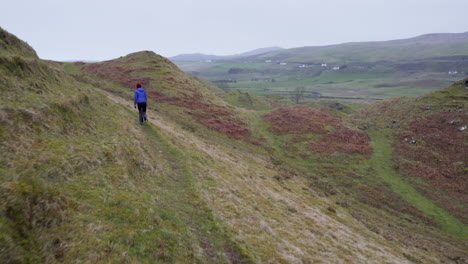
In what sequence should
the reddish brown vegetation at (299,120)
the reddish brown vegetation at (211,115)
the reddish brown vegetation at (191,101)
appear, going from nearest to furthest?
the reddish brown vegetation at (211,115) < the reddish brown vegetation at (191,101) < the reddish brown vegetation at (299,120)

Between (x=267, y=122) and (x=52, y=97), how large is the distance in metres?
47.0

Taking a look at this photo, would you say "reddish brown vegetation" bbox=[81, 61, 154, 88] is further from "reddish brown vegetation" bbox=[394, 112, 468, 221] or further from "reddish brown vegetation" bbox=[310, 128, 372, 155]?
"reddish brown vegetation" bbox=[394, 112, 468, 221]

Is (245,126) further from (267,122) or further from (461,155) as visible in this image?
(461,155)

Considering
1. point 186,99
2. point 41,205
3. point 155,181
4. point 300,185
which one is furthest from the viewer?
point 186,99

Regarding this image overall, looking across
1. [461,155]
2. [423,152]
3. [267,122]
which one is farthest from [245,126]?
[461,155]

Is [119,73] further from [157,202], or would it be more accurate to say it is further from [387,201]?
[387,201]

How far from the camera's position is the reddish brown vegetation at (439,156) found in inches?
1351

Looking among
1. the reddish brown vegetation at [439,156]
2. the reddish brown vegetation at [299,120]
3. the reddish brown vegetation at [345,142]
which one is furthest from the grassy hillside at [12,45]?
the reddish brown vegetation at [439,156]

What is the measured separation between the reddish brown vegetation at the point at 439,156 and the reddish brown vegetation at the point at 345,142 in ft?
17.6

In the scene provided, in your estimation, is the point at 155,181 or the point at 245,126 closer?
A: the point at 155,181

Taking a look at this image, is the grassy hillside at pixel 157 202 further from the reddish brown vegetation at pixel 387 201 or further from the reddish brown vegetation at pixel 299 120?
the reddish brown vegetation at pixel 299 120

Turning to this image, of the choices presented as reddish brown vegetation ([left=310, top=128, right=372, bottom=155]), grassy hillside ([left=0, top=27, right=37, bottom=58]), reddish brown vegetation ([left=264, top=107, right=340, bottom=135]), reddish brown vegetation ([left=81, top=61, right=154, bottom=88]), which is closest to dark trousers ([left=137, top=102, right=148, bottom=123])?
grassy hillside ([left=0, top=27, right=37, bottom=58])

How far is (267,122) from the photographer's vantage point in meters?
59.7

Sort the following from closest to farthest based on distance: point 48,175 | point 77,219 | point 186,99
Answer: point 77,219, point 48,175, point 186,99
